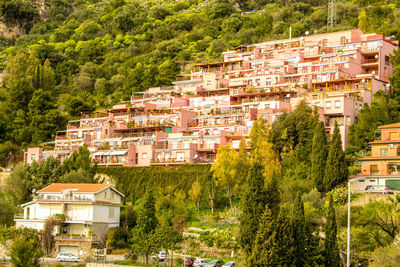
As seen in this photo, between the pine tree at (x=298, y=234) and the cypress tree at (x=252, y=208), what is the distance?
11.4ft

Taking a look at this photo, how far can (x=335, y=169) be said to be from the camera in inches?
2354

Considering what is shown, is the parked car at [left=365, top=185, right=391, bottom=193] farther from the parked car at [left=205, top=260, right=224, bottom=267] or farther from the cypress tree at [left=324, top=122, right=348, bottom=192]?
the parked car at [left=205, top=260, right=224, bottom=267]

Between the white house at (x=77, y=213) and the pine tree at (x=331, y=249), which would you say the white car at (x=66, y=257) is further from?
the pine tree at (x=331, y=249)

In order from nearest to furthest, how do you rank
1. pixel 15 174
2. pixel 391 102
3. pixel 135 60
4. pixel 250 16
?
pixel 391 102, pixel 15 174, pixel 135 60, pixel 250 16

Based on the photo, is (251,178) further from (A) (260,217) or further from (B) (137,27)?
(B) (137,27)

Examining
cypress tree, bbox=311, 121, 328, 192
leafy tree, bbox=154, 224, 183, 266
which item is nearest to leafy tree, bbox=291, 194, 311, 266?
leafy tree, bbox=154, 224, 183, 266

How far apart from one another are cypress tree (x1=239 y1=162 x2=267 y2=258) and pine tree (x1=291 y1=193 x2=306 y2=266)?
3.46 m

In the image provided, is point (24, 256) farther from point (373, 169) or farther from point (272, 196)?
point (373, 169)

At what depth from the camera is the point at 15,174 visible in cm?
7719

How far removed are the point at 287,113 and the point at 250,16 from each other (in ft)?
257

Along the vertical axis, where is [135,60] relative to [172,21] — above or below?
below

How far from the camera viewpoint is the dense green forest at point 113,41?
102 metres

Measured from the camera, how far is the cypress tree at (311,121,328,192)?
60500mm

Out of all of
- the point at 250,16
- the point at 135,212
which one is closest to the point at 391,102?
the point at 135,212
